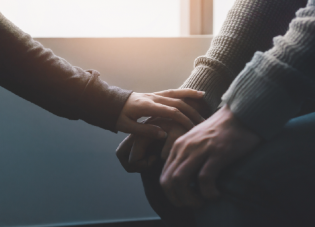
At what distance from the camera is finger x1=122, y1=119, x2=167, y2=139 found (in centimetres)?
51

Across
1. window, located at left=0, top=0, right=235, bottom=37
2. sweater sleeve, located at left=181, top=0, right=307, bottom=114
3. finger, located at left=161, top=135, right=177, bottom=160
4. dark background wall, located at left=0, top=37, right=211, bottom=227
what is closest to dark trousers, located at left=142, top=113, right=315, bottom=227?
finger, located at left=161, top=135, right=177, bottom=160

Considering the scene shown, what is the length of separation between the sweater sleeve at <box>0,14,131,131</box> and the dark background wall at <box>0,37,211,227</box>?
40 cm

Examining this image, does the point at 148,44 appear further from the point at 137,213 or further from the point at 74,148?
the point at 137,213

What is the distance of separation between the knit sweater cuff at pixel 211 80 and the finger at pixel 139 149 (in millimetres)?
170

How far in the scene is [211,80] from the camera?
56 centimetres

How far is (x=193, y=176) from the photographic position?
350 millimetres

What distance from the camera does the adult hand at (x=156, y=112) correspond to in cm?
52

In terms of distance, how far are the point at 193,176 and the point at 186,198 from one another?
0.03m

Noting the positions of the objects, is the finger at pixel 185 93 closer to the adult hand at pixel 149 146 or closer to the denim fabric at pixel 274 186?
the adult hand at pixel 149 146

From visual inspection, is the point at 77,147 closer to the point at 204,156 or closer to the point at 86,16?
the point at 86,16

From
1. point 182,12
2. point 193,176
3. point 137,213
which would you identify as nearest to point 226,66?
point 193,176

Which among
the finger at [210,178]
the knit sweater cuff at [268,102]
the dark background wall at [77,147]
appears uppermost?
the knit sweater cuff at [268,102]

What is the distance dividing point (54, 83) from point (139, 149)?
269mm

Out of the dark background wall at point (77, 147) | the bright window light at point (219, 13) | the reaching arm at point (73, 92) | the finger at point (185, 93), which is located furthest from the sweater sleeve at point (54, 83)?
the bright window light at point (219, 13)
